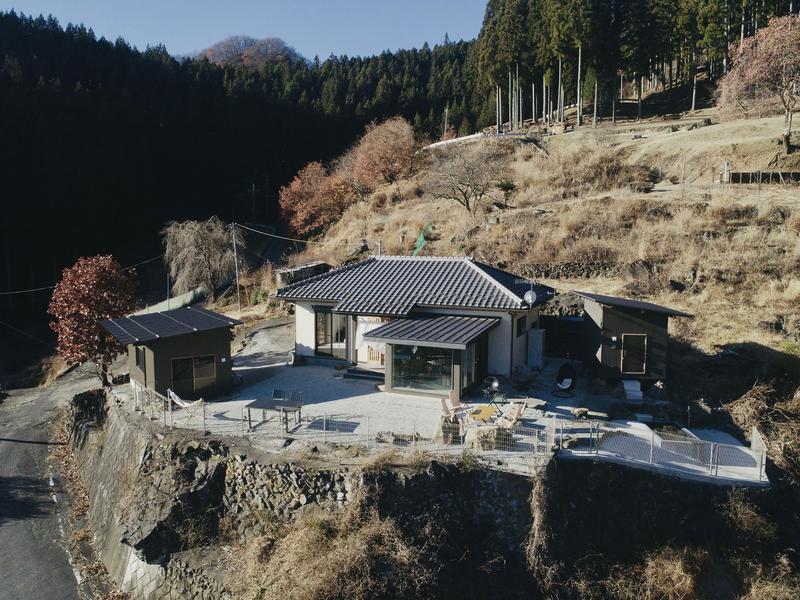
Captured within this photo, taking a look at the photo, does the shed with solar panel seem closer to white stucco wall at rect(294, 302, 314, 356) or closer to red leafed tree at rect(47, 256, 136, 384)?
red leafed tree at rect(47, 256, 136, 384)

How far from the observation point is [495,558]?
9.87 m

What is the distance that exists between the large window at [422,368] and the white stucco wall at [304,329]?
4.36 m

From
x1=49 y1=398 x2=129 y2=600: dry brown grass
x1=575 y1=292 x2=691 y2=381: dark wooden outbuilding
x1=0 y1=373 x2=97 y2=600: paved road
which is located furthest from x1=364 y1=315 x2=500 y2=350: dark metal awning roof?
x1=0 y1=373 x2=97 y2=600: paved road

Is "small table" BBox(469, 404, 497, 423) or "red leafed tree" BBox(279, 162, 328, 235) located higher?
A: "red leafed tree" BBox(279, 162, 328, 235)

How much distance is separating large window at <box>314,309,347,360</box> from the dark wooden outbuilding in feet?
26.1

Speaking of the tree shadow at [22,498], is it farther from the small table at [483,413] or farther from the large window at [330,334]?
the small table at [483,413]

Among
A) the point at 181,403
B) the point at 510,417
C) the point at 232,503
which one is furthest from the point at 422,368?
the point at 181,403

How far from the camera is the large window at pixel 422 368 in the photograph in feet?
48.3

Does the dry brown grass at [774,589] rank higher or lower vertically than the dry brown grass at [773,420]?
lower

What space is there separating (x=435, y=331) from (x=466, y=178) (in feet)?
62.4

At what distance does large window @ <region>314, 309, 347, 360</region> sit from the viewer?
18.3 metres


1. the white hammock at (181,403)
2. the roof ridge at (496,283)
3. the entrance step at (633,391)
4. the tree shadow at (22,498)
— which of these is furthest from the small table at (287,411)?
the entrance step at (633,391)

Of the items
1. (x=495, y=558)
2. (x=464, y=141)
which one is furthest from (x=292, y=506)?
(x=464, y=141)

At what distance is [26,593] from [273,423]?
18.8 ft
